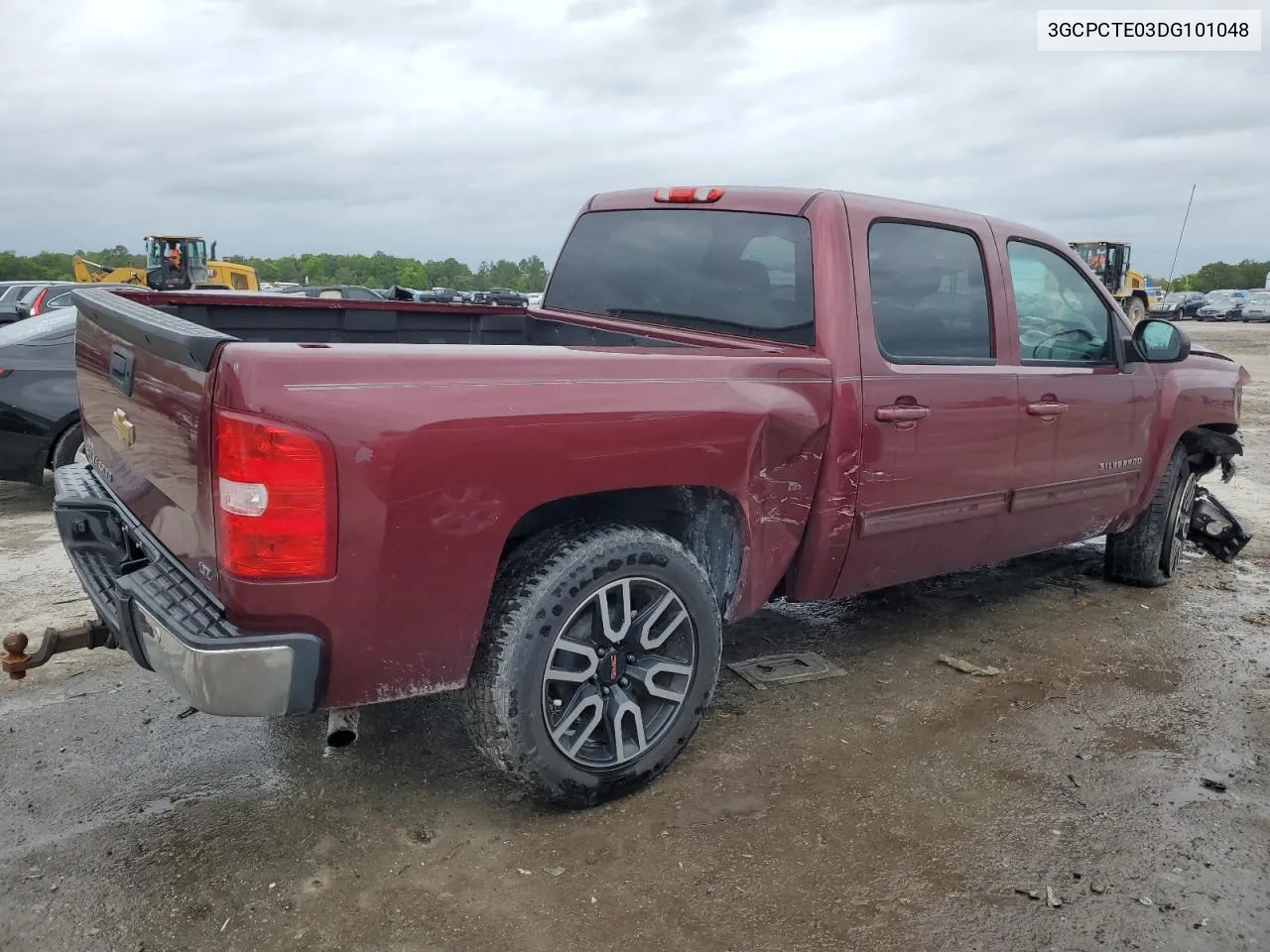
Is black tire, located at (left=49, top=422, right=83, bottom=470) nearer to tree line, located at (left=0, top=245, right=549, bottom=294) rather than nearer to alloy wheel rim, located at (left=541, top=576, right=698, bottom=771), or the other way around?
alloy wheel rim, located at (left=541, top=576, right=698, bottom=771)

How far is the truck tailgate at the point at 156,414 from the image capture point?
233 centimetres

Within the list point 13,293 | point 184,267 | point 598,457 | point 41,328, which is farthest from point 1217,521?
point 184,267

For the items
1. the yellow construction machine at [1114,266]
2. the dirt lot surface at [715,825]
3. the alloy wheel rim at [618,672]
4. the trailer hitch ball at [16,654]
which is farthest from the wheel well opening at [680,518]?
the yellow construction machine at [1114,266]

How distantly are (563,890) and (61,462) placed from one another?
5.51 meters

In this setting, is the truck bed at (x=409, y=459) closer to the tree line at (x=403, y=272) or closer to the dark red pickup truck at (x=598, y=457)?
the dark red pickup truck at (x=598, y=457)

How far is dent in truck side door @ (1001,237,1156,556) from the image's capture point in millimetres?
4113

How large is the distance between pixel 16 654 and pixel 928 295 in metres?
3.25

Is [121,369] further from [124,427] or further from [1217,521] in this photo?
[1217,521]

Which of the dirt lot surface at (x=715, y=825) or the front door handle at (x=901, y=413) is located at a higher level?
the front door handle at (x=901, y=413)

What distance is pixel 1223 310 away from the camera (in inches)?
1754

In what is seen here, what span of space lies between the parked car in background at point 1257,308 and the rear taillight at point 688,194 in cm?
4700

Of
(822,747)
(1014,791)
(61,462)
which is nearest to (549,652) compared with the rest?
(822,747)

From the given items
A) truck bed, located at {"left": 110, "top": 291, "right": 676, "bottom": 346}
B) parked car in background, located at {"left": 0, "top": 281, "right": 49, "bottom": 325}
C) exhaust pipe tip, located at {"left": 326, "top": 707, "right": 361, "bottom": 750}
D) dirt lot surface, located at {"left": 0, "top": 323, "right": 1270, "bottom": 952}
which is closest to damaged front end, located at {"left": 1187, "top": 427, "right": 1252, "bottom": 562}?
dirt lot surface, located at {"left": 0, "top": 323, "right": 1270, "bottom": 952}

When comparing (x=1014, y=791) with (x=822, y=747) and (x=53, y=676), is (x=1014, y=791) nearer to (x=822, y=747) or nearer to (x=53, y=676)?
(x=822, y=747)
